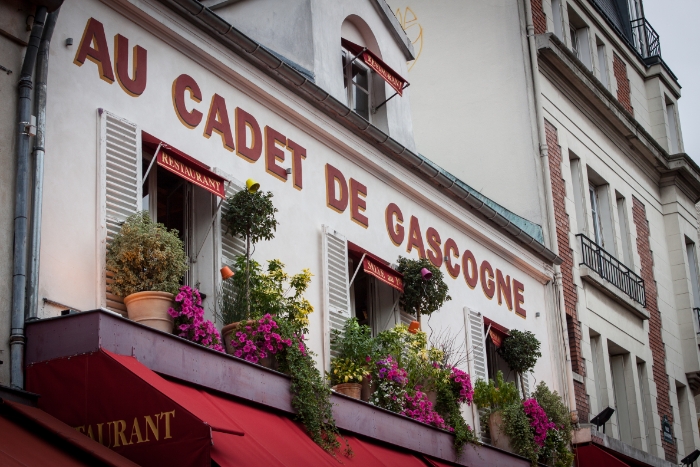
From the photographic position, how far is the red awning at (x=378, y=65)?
601 inches

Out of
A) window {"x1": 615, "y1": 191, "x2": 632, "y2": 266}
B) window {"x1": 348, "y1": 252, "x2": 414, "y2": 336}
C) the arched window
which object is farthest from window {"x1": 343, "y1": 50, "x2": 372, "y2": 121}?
window {"x1": 615, "y1": 191, "x2": 632, "y2": 266}

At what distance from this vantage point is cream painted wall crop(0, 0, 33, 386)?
28.8 feet

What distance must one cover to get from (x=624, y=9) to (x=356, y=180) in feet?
51.2

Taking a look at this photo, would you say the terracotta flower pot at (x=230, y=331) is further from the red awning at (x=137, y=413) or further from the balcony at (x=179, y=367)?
the red awning at (x=137, y=413)

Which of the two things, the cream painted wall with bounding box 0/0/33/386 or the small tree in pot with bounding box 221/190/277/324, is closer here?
the cream painted wall with bounding box 0/0/33/386

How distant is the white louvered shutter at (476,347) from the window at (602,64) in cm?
929

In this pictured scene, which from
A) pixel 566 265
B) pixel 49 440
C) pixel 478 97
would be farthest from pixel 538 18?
pixel 49 440

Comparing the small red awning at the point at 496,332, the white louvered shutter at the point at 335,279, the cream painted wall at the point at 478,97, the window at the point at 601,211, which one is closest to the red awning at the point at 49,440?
the white louvered shutter at the point at 335,279

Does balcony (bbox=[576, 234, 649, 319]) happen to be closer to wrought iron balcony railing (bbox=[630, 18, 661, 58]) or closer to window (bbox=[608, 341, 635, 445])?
window (bbox=[608, 341, 635, 445])

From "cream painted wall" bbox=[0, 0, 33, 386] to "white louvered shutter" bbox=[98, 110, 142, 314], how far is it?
971 mm

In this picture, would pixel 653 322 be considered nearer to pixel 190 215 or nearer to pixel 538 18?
pixel 538 18

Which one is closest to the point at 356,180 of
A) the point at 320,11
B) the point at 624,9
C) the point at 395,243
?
the point at 395,243

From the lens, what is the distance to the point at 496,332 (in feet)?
54.6

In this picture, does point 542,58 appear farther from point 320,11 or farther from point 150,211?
point 150,211
